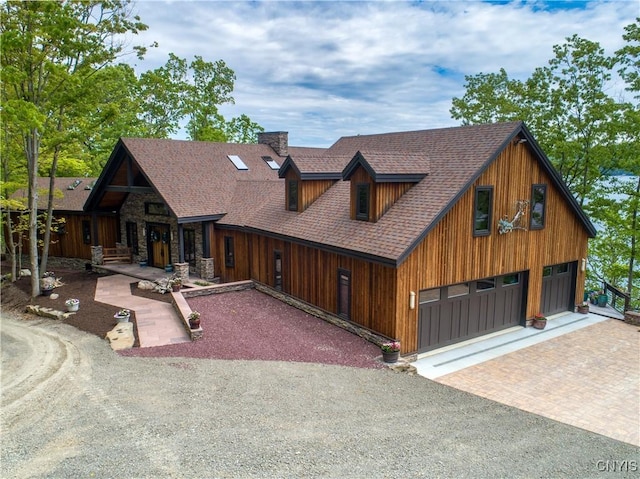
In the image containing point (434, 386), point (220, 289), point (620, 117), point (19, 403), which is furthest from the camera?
point (620, 117)

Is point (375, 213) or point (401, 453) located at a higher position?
point (375, 213)

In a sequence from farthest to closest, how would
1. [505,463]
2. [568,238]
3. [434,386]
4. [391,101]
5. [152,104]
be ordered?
[152,104] → [391,101] → [568,238] → [434,386] → [505,463]

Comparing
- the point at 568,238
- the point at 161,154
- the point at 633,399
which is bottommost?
the point at 633,399

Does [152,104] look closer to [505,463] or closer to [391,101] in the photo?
[391,101]

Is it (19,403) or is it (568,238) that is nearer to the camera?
(19,403)

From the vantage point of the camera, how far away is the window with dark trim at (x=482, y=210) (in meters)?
12.7

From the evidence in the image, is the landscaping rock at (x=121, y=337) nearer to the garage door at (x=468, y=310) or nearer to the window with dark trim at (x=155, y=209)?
the garage door at (x=468, y=310)

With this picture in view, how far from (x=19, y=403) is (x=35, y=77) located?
45.6ft

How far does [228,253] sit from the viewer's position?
1975 cm

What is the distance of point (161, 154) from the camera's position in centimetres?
2127

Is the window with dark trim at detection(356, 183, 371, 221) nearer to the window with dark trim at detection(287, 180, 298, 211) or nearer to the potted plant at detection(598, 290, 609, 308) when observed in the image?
the window with dark trim at detection(287, 180, 298, 211)

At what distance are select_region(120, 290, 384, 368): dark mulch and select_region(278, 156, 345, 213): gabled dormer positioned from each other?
409cm

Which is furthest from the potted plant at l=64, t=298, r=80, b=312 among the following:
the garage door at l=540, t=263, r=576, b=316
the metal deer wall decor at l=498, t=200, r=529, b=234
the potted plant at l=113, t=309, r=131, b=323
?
the garage door at l=540, t=263, r=576, b=316

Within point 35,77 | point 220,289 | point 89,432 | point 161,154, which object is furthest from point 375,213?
point 35,77
